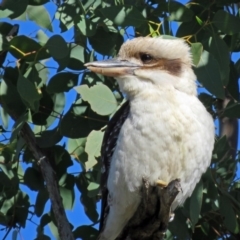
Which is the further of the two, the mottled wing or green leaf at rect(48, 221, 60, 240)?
green leaf at rect(48, 221, 60, 240)

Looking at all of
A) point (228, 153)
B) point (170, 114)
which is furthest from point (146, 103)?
point (228, 153)

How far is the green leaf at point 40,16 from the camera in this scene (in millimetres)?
6066

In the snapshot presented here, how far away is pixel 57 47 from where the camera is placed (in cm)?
585

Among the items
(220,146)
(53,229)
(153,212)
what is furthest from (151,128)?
(53,229)

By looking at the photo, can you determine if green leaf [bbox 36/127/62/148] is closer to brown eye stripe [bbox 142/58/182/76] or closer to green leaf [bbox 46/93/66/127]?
green leaf [bbox 46/93/66/127]

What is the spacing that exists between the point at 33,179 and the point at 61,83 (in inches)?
21.2

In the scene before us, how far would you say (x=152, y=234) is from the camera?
566cm

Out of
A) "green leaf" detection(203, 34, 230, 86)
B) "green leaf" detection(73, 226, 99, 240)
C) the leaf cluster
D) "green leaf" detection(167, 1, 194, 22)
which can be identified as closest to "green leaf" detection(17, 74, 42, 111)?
the leaf cluster

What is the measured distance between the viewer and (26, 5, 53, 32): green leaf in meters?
6.07

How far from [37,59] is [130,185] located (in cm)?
74

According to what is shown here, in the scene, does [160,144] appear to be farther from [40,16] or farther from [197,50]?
[40,16]

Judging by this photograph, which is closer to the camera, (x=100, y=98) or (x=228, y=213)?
(x=100, y=98)

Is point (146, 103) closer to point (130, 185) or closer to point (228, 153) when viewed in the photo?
point (130, 185)

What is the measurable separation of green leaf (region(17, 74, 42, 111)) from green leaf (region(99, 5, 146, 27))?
17.2 inches
